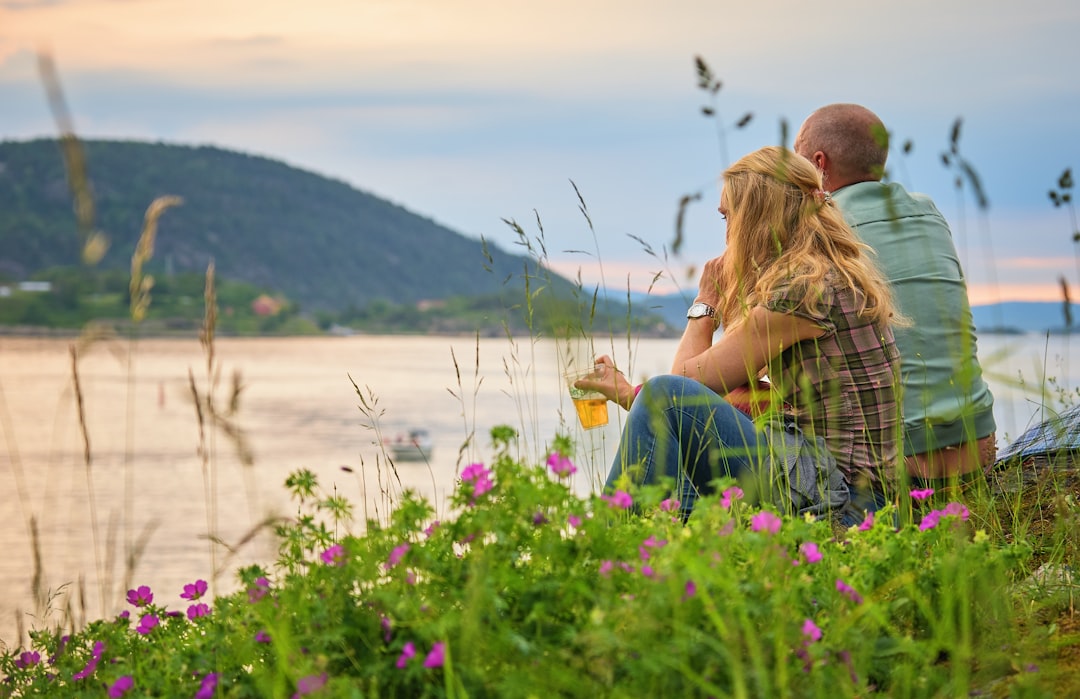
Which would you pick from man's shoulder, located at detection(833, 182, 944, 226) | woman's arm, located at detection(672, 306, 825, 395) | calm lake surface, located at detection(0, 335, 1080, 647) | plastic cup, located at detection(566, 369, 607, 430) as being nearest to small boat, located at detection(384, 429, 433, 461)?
calm lake surface, located at detection(0, 335, 1080, 647)

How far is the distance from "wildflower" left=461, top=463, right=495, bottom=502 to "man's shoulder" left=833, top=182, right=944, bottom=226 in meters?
2.08

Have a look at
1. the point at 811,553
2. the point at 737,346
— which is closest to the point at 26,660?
the point at 811,553

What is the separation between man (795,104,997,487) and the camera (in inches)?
119

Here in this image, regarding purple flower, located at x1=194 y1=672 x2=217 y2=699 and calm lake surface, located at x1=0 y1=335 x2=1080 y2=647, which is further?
calm lake surface, located at x1=0 y1=335 x2=1080 y2=647

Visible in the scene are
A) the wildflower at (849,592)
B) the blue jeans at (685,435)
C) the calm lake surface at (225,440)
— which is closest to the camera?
the wildflower at (849,592)

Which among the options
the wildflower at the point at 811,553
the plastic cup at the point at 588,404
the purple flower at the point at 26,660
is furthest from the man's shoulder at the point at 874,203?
the purple flower at the point at 26,660

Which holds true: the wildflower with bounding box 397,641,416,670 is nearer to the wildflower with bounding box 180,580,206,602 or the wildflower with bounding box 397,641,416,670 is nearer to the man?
the wildflower with bounding box 180,580,206,602

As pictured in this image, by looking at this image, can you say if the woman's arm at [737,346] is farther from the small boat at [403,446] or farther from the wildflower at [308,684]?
the wildflower at [308,684]

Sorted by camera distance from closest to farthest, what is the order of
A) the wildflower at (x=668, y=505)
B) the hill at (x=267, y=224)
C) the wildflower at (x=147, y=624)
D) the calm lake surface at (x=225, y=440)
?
the wildflower at (x=668, y=505)
the wildflower at (x=147, y=624)
the calm lake surface at (x=225, y=440)
the hill at (x=267, y=224)

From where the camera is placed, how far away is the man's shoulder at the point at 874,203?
10.9 ft

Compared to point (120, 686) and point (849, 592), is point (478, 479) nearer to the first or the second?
point (849, 592)

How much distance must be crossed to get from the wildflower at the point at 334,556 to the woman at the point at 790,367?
0.99m

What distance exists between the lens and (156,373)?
5944cm

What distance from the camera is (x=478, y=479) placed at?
167cm
